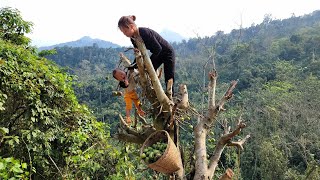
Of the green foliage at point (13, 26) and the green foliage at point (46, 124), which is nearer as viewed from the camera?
the green foliage at point (46, 124)

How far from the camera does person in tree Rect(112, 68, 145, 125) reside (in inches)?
119

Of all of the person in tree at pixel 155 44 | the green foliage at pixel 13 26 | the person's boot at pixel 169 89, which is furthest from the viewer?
the green foliage at pixel 13 26

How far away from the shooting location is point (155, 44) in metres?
2.75

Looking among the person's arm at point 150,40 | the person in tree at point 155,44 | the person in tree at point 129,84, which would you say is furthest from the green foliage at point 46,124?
the person's arm at point 150,40

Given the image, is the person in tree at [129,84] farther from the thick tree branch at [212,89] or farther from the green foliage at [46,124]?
the green foliage at [46,124]

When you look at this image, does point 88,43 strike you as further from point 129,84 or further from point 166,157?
point 166,157

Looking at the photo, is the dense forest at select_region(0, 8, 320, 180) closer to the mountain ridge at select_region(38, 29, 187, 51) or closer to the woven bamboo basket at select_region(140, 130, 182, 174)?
the woven bamboo basket at select_region(140, 130, 182, 174)

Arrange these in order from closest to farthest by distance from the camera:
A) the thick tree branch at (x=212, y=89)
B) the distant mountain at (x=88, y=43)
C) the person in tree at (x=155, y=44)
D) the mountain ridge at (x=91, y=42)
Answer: the person in tree at (x=155, y=44)
the thick tree branch at (x=212, y=89)
the mountain ridge at (x=91, y=42)
the distant mountain at (x=88, y=43)

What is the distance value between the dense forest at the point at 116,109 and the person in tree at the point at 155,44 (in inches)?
17.5

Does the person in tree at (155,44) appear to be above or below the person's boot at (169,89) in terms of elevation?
above

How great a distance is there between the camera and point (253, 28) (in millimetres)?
50125

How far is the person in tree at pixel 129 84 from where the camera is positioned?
119 inches

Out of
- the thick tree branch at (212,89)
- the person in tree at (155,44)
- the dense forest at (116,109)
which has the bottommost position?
the dense forest at (116,109)

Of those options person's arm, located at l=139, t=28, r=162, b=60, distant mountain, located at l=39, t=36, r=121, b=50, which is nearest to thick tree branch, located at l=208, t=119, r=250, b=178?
person's arm, located at l=139, t=28, r=162, b=60
